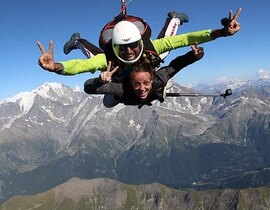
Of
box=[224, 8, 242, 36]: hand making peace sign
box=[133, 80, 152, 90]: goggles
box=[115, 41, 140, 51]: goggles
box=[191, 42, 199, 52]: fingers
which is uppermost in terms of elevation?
box=[224, 8, 242, 36]: hand making peace sign

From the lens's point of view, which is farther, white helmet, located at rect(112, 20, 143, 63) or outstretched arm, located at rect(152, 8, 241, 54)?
white helmet, located at rect(112, 20, 143, 63)

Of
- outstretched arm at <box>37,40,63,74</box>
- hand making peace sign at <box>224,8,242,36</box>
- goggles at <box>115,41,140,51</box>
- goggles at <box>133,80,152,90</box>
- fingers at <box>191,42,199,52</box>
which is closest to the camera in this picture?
outstretched arm at <box>37,40,63,74</box>

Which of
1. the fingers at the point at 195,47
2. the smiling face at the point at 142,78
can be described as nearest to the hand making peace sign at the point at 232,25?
the fingers at the point at 195,47

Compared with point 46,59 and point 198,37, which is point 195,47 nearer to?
point 198,37

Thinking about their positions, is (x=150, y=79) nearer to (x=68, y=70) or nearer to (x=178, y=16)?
(x=68, y=70)

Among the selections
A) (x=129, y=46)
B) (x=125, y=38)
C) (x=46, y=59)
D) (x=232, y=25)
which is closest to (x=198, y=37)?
(x=232, y=25)

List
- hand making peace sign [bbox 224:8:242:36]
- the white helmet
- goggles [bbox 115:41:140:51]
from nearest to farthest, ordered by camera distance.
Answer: hand making peace sign [bbox 224:8:242:36] → the white helmet → goggles [bbox 115:41:140:51]

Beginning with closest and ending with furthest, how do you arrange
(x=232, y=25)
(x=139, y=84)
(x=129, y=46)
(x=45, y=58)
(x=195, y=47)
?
(x=45, y=58)
(x=232, y=25)
(x=129, y=46)
(x=139, y=84)
(x=195, y=47)

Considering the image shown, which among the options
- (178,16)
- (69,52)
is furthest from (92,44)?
(178,16)

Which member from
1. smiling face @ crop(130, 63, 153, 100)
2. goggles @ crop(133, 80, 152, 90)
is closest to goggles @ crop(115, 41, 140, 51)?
smiling face @ crop(130, 63, 153, 100)

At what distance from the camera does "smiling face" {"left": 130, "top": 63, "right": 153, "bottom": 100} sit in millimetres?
11477

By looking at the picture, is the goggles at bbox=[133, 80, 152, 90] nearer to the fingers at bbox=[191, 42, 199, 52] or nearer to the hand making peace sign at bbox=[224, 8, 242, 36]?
the fingers at bbox=[191, 42, 199, 52]

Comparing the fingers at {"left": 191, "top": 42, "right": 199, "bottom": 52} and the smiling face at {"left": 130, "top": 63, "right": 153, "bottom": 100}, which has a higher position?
the fingers at {"left": 191, "top": 42, "right": 199, "bottom": 52}

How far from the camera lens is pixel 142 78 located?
1152cm
